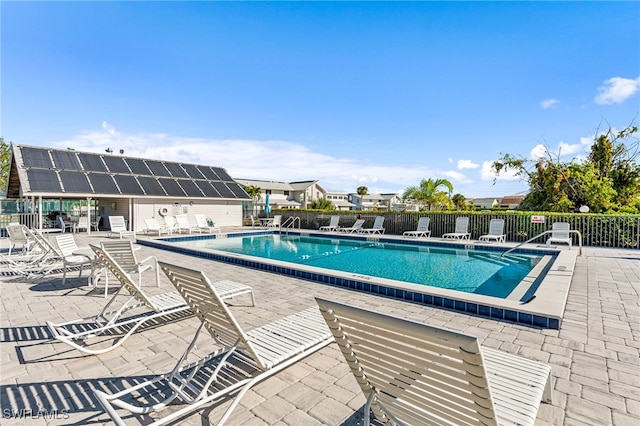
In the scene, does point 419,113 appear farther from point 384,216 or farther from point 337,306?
point 337,306

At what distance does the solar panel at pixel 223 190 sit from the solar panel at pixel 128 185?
5.35m

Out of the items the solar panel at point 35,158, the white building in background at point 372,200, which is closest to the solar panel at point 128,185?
the solar panel at point 35,158

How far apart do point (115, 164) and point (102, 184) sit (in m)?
3.02

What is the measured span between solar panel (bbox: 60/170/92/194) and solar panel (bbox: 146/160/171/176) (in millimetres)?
4412

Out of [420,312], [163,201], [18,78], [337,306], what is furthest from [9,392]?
[163,201]

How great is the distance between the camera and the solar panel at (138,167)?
20.7 meters

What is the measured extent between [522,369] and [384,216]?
15.0 m

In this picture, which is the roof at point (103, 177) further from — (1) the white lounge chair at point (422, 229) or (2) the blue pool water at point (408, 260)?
(1) the white lounge chair at point (422, 229)

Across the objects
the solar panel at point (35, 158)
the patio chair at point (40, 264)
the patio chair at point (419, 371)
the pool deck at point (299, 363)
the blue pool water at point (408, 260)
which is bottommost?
the blue pool water at point (408, 260)

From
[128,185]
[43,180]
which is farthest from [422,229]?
[43,180]

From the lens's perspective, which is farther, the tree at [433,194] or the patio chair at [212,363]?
the tree at [433,194]

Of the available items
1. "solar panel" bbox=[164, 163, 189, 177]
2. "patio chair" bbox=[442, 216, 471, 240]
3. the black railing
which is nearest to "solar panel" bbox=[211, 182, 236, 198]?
"solar panel" bbox=[164, 163, 189, 177]

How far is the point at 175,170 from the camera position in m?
23.1

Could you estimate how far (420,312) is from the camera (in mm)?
4668
